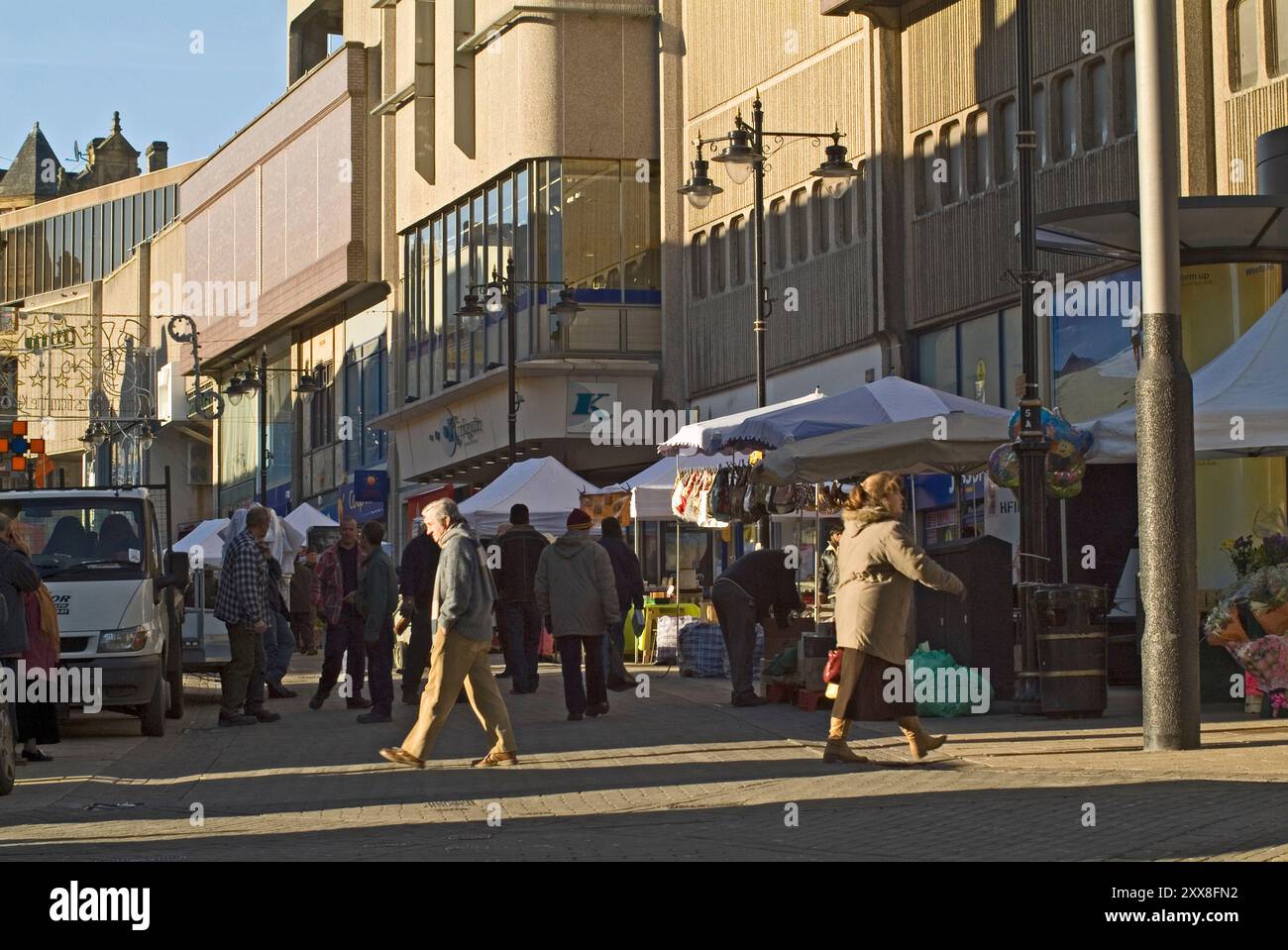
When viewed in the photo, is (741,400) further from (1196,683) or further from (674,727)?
(1196,683)

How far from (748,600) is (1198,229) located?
Answer: 5.76 meters

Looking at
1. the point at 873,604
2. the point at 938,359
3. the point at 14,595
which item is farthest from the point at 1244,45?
the point at 14,595

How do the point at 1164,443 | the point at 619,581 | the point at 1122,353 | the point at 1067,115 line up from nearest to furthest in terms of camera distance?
the point at 1164,443 → the point at 619,581 → the point at 1122,353 → the point at 1067,115

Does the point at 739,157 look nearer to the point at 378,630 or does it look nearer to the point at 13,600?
the point at 378,630

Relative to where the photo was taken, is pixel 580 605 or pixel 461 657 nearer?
pixel 461 657

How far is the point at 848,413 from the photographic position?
20.8m

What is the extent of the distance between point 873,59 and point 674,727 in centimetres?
1857

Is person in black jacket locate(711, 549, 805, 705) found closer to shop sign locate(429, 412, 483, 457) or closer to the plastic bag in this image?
the plastic bag

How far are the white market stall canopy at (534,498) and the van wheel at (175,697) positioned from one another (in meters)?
9.89

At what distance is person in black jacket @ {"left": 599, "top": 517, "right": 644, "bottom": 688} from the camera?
22641 mm

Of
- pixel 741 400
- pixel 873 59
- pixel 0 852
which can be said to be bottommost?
pixel 0 852

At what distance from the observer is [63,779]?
1516 cm

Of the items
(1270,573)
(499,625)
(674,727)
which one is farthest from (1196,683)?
(499,625)
